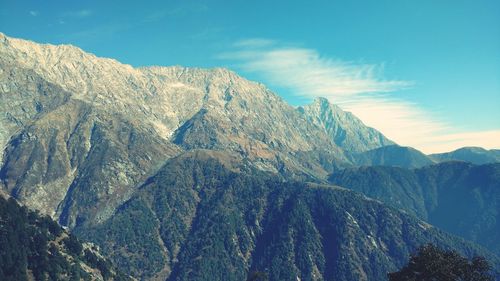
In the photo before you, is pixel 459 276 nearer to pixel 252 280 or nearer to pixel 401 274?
pixel 401 274

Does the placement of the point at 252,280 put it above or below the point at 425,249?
below

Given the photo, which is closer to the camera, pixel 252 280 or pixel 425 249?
pixel 425 249

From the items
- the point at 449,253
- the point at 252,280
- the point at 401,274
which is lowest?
the point at 252,280

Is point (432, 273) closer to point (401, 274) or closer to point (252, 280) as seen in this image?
point (401, 274)

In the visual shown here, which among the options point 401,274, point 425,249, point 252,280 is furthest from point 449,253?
point 252,280

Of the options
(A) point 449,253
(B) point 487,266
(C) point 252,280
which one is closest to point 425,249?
(A) point 449,253

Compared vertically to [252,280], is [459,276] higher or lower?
higher

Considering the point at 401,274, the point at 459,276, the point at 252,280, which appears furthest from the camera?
the point at 252,280

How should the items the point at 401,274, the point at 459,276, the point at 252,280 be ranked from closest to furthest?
the point at 459,276 < the point at 401,274 < the point at 252,280

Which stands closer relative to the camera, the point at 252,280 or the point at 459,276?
the point at 459,276
